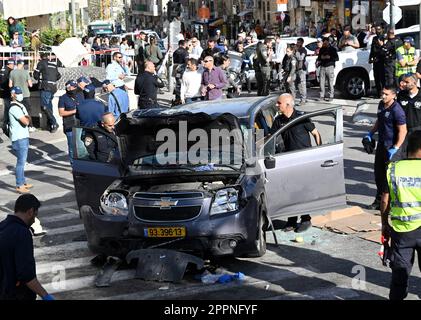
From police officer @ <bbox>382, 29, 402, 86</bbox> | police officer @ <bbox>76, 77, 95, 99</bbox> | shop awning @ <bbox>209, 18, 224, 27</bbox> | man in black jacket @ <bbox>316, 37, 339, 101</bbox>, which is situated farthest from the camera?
shop awning @ <bbox>209, 18, 224, 27</bbox>

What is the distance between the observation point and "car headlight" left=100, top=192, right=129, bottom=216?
417 inches

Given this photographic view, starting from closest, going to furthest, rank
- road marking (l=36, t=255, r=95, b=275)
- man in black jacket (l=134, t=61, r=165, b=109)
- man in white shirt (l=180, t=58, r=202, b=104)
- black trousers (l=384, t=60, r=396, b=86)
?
road marking (l=36, t=255, r=95, b=275), man in black jacket (l=134, t=61, r=165, b=109), man in white shirt (l=180, t=58, r=202, b=104), black trousers (l=384, t=60, r=396, b=86)

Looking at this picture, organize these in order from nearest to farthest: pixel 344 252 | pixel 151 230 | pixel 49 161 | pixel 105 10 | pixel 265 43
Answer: pixel 151 230 → pixel 344 252 → pixel 49 161 → pixel 265 43 → pixel 105 10

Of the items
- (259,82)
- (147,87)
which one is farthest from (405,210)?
(259,82)

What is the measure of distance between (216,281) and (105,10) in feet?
360

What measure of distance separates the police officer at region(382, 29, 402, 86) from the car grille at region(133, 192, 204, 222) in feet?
50.3

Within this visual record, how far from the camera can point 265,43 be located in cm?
2725

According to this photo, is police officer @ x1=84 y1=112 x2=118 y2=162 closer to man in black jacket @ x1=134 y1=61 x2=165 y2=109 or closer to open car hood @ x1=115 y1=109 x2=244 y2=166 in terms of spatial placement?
open car hood @ x1=115 y1=109 x2=244 y2=166

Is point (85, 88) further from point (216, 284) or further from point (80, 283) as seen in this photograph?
point (216, 284)

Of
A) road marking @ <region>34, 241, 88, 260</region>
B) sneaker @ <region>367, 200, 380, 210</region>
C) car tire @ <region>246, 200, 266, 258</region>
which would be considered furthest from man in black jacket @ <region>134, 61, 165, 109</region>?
car tire @ <region>246, 200, 266, 258</region>

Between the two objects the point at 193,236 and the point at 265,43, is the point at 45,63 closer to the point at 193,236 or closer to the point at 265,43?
the point at 265,43

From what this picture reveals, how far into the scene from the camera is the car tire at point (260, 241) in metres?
10.4

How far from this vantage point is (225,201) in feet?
33.9
